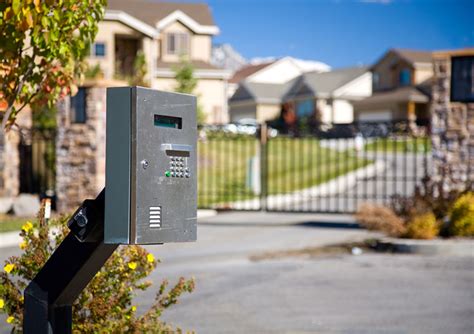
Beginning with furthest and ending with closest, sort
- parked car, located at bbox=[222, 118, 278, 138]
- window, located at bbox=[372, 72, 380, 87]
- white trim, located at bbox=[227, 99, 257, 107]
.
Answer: white trim, located at bbox=[227, 99, 257, 107]
window, located at bbox=[372, 72, 380, 87]
parked car, located at bbox=[222, 118, 278, 138]

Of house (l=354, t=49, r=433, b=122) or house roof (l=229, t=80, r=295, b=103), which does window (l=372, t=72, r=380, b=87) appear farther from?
house roof (l=229, t=80, r=295, b=103)

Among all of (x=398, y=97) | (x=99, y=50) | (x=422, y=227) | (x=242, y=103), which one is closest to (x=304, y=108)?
(x=242, y=103)

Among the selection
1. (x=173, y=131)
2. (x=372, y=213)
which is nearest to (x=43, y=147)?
(x=372, y=213)

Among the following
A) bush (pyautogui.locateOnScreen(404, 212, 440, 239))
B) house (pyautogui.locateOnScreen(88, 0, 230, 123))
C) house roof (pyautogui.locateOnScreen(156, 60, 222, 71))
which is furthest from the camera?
house roof (pyautogui.locateOnScreen(156, 60, 222, 71))

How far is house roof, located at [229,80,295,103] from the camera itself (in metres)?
70.1

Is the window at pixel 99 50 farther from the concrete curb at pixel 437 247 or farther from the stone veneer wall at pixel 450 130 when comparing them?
the concrete curb at pixel 437 247

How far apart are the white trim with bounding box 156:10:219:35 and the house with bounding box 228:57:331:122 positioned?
19319 mm

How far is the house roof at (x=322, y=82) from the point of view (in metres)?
68.4

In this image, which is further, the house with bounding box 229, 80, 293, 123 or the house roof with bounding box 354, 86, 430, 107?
the house with bounding box 229, 80, 293, 123

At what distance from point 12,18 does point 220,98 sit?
45.5 metres

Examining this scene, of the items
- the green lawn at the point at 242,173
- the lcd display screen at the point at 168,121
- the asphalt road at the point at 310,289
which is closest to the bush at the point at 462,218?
Result: the asphalt road at the point at 310,289

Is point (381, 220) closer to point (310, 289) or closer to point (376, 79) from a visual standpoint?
point (310, 289)

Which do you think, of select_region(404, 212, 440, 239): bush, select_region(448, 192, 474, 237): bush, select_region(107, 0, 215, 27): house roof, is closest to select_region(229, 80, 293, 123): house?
select_region(107, 0, 215, 27): house roof

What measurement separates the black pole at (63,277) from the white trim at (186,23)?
42610 millimetres
